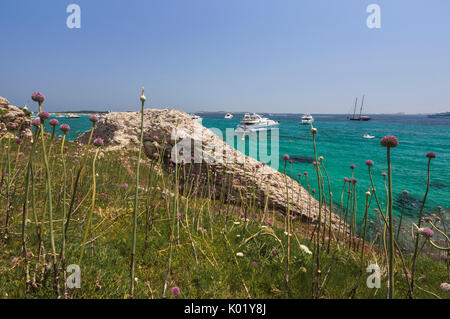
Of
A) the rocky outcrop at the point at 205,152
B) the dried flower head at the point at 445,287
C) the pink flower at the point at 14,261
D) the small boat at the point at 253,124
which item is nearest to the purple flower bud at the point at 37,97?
the pink flower at the point at 14,261

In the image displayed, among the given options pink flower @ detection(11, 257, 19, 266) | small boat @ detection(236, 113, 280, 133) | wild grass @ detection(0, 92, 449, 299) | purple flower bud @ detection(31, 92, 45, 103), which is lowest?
wild grass @ detection(0, 92, 449, 299)

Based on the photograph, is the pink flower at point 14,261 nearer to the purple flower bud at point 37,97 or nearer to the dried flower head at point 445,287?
the purple flower bud at point 37,97

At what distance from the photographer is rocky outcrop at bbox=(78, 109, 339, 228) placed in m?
8.16

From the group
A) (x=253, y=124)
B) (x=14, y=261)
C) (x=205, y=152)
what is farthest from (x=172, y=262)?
(x=253, y=124)

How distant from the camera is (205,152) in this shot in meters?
9.11

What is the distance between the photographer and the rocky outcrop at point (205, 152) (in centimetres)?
816

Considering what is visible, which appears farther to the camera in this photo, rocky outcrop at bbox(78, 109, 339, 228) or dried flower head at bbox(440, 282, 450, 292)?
rocky outcrop at bbox(78, 109, 339, 228)

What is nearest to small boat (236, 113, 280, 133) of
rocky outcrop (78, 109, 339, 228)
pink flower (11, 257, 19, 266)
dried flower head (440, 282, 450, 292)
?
rocky outcrop (78, 109, 339, 228)

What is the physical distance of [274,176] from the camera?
30.9 feet

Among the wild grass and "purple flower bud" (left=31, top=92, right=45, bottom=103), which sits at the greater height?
"purple flower bud" (left=31, top=92, right=45, bottom=103)

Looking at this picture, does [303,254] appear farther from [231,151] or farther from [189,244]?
[231,151]

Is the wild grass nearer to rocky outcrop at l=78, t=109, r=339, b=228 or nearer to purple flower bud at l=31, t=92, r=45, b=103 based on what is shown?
purple flower bud at l=31, t=92, r=45, b=103

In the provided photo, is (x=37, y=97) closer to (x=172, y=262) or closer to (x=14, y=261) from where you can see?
Result: (x=14, y=261)


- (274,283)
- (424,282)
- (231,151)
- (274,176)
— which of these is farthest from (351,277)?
(231,151)
